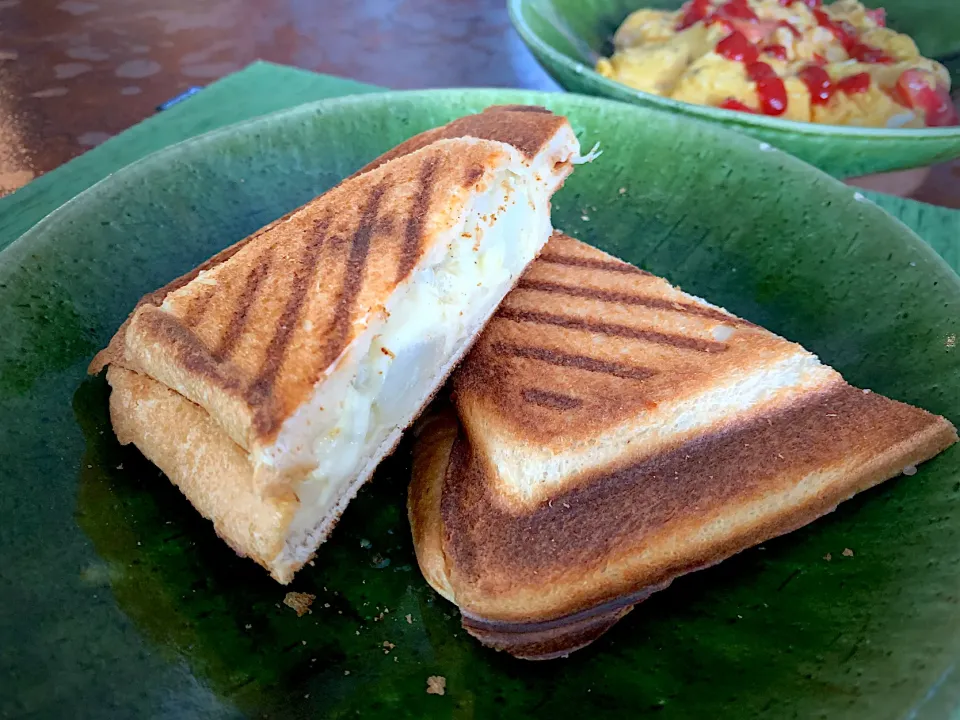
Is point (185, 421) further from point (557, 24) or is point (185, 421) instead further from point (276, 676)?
point (557, 24)

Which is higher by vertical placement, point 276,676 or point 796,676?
point 796,676

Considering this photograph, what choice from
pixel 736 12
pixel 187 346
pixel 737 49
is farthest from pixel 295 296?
pixel 736 12

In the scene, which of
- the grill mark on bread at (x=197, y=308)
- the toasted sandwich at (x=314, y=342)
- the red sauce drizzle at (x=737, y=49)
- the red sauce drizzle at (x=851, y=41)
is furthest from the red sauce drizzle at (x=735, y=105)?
the grill mark on bread at (x=197, y=308)

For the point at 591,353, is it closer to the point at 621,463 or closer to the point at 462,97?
the point at 621,463

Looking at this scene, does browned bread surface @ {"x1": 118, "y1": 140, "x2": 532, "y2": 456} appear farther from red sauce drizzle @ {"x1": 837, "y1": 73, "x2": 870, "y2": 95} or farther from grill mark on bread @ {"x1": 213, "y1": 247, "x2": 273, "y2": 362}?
red sauce drizzle @ {"x1": 837, "y1": 73, "x2": 870, "y2": 95}

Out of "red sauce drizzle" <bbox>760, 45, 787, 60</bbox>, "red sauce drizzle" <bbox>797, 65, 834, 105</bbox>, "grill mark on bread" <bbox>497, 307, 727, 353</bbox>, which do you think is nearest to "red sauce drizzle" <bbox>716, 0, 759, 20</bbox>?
"red sauce drizzle" <bbox>760, 45, 787, 60</bbox>

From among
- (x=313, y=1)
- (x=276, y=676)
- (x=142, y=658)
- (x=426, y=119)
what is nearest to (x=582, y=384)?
(x=276, y=676)
